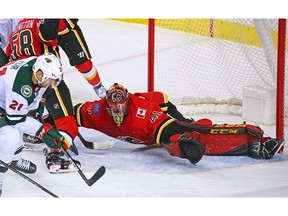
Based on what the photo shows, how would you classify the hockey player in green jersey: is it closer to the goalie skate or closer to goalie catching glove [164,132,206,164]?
the goalie skate

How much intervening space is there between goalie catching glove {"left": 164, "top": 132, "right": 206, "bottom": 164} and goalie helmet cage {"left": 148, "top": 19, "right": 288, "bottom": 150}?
2.04ft

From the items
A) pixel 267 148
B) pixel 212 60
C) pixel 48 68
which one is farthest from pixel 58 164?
pixel 212 60

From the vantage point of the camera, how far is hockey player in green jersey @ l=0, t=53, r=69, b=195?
5594mm

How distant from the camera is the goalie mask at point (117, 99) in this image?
6.21 meters

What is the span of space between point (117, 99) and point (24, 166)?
52 centimetres

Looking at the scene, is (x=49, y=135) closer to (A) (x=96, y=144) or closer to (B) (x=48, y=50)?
(B) (x=48, y=50)

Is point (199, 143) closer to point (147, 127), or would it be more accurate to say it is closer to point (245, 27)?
point (147, 127)

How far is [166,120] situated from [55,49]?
1.99ft

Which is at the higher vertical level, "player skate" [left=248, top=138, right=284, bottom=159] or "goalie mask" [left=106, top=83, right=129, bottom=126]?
"goalie mask" [left=106, top=83, right=129, bottom=126]

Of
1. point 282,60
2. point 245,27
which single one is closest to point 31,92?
point 282,60

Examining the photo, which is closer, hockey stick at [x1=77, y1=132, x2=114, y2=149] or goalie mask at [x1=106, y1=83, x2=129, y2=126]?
goalie mask at [x1=106, y1=83, x2=129, y2=126]

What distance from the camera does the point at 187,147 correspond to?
621 centimetres

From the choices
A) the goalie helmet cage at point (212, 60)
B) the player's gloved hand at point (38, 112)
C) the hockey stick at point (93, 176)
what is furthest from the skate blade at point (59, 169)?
the goalie helmet cage at point (212, 60)

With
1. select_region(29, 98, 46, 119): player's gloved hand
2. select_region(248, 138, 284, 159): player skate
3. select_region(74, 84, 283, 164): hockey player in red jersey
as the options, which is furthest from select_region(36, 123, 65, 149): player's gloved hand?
select_region(248, 138, 284, 159): player skate
